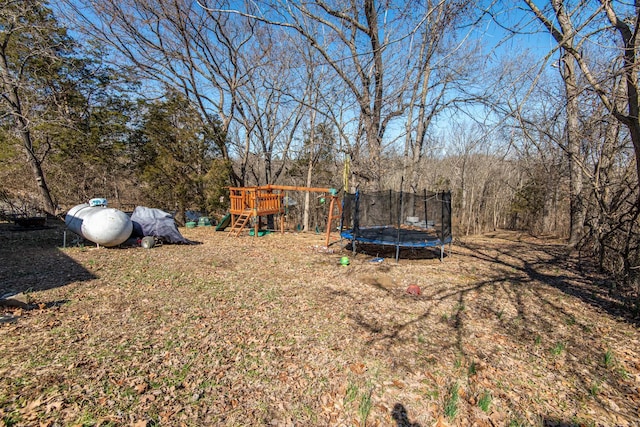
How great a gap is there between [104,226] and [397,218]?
23.2ft

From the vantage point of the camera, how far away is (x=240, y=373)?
2766mm

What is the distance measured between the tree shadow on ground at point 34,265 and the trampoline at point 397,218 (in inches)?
233

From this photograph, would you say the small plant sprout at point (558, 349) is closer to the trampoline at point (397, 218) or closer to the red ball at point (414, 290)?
the red ball at point (414, 290)

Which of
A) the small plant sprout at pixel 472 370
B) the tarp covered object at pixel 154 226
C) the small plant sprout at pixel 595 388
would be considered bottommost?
the small plant sprout at pixel 595 388

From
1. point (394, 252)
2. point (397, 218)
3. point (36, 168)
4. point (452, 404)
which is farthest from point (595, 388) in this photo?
point (36, 168)

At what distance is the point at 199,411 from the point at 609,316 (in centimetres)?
573

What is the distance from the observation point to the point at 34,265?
5.54 meters

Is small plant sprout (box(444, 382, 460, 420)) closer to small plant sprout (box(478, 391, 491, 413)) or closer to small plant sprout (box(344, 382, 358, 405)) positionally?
small plant sprout (box(478, 391, 491, 413))

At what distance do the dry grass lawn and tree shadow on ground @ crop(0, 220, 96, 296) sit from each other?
0.06 metres

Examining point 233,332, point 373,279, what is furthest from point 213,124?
point 233,332

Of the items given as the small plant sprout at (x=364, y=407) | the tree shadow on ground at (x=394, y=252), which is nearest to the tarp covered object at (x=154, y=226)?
the tree shadow on ground at (x=394, y=252)

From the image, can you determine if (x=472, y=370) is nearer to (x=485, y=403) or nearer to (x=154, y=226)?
(x=485, y=403)

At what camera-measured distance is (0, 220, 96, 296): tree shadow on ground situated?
4.60 meters

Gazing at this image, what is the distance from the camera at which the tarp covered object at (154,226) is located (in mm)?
8031
